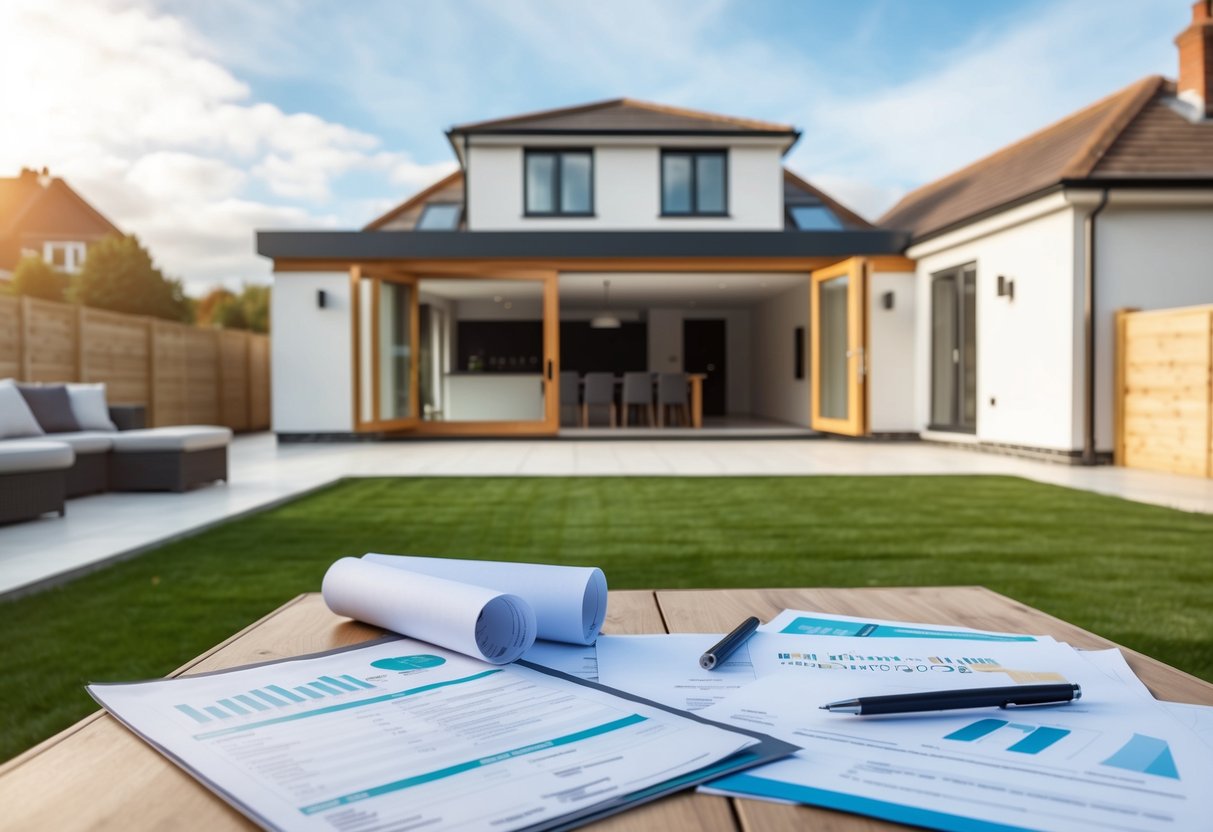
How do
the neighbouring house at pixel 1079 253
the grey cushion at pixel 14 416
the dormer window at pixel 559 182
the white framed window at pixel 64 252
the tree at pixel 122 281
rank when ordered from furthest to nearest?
the white framed window at pixel 64 252 < the tree at pixel 122 281 < the dormer window at pixel 559 182 < the neighbouring house at pixel 1079 253 < the grey cushion at pixel 14 416

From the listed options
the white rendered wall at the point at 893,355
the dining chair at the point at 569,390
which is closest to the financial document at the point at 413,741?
the white rendered wall at the point at 893,355

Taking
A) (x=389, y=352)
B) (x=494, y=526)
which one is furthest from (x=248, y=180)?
(x=494, y=526)

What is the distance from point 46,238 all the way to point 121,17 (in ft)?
62.1

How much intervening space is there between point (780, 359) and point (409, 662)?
50.3ft

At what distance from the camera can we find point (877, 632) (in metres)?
0.98

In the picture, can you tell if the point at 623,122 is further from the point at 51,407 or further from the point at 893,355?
the point at 51,407

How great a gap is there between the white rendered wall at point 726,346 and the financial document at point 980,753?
17.1 meters

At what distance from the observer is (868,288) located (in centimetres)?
1012

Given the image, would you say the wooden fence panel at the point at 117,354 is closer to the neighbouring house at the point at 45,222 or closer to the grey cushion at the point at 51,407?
the grey cushion at the point at 51,407

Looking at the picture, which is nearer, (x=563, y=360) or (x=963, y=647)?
(x=963, y=647)

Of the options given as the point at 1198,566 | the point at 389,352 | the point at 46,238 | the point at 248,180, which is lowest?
the point at 1198,566

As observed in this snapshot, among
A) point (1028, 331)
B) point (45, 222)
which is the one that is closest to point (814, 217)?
point (1028, 331)

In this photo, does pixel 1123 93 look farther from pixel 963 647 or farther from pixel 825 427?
pixel 963 647

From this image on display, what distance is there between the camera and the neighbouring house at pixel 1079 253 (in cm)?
804
